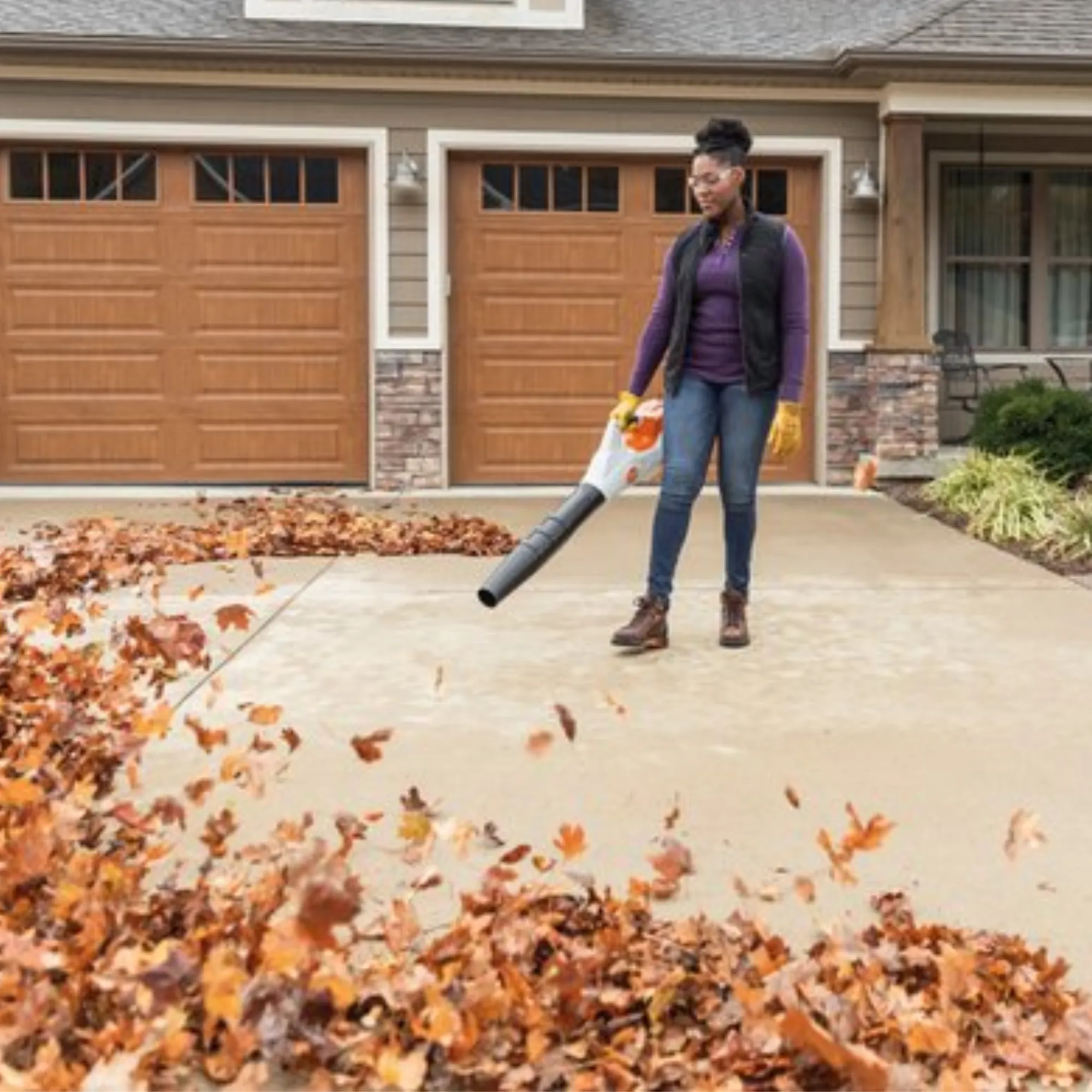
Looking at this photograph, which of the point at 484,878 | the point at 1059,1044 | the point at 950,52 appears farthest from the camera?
the point at 950,52

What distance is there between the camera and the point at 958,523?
9.05 meters

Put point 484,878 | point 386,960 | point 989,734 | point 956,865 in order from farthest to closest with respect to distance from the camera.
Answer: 1. point 989,734
2. point 956,865
3. point 484,878
4. point 386,960

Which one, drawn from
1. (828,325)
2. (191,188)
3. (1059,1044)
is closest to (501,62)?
(191,188)

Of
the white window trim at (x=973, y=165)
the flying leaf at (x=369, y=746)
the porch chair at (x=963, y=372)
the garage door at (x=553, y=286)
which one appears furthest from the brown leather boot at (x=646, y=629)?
the white window trim at (x=973, y=165)

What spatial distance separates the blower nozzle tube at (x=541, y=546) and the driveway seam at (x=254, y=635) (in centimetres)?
91

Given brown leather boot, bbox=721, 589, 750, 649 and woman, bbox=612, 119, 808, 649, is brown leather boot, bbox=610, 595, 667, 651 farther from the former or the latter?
brown leather boot, bbox=721, 589, 750, 649

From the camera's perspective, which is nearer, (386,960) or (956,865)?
(386,960)

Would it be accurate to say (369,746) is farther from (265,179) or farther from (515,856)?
(265,179)

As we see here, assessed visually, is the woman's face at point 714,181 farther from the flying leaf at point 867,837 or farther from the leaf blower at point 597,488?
the flying leaf at point 867,837

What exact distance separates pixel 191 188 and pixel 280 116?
888mm

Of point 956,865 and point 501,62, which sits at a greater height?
point 501,62

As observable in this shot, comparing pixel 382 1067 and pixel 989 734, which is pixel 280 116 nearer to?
pixel 989 734

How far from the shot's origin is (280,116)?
1065 cm

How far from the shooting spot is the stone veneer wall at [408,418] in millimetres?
10891
